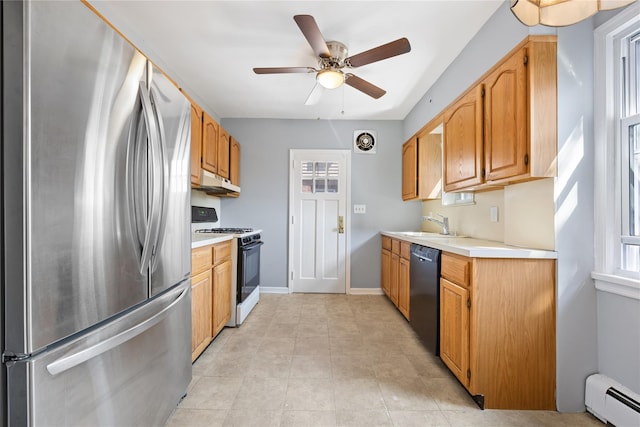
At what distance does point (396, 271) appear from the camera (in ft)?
10.8

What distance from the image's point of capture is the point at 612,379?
156cm

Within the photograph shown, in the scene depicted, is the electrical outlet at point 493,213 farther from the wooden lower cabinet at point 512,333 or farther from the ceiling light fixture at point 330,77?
the ceiling light fixture at point 330,77

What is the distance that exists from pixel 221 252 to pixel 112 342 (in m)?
1.63

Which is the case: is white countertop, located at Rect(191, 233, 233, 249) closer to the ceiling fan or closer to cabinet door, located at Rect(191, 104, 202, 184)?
cabinet door, located at Rect(191, 104, 202, 184)

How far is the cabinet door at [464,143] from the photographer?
2154mm

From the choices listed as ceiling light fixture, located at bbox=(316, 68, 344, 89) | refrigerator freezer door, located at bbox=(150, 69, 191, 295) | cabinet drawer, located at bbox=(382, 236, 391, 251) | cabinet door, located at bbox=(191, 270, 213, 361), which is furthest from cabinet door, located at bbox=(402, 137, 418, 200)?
refrigerator freezer door, located at bbox=(150, 69, 191, 295)

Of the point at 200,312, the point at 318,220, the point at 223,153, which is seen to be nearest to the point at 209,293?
the point at 200,312

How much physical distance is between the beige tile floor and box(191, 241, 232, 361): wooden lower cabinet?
15 cm

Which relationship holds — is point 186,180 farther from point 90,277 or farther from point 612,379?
point 612,379

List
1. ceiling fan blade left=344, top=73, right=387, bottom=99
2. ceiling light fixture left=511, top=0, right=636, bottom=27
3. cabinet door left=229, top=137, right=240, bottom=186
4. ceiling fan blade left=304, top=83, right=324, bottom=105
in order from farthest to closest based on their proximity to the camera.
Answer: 1. cabinet door left=229, top=137, right=240, bottom=186
2. ceiling fan blade left=304, top=83, right=324, bottom=105
3. ceiling fan blade left=344, top=73, right=387, bottom=99
4. ceiling light fixture left=511, top=0, right=636, bottom=27

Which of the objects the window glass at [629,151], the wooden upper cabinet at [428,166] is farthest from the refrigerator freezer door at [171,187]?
the wooden upper cabinet at [428,166]

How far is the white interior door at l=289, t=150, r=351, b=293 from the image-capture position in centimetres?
417

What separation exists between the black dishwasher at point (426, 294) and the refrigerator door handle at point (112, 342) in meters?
1.70

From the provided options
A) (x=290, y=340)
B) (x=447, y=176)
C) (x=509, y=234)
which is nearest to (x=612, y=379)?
(x=509, y=234)
